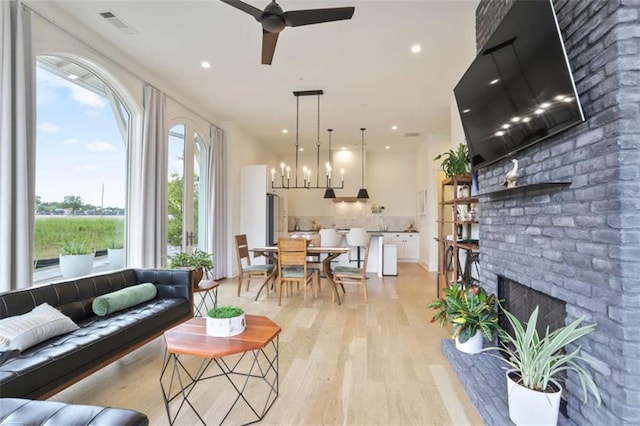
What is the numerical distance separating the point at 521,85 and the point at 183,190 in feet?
16.3

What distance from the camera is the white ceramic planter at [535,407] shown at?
1.58 meters

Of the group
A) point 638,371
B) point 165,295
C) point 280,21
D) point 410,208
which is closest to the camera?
point 638,371

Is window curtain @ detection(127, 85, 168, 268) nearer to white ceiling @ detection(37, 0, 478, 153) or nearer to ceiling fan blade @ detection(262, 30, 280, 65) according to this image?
white ceiling @ detection(37, 0, 478, 153)

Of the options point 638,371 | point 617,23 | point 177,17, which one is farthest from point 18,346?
point 617,23

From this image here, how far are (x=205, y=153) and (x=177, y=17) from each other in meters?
3.10

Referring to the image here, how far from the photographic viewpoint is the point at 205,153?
5.98 m

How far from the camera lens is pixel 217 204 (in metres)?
6.08

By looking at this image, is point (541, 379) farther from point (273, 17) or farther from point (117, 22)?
point (117, 22)

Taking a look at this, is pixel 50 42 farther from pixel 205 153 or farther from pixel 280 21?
pixel 205 153

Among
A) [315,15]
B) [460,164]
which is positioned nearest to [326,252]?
[460,164]

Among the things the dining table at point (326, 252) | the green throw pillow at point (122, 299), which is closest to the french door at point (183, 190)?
the dining table at point (326, 252)

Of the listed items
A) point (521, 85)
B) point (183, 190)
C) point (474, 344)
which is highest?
point (521, 85)

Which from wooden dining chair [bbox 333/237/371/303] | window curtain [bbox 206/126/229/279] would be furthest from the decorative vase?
window curtain [bbox 206/126/229/279]

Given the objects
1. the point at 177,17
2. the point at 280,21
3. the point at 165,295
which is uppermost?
the point at 177,17
